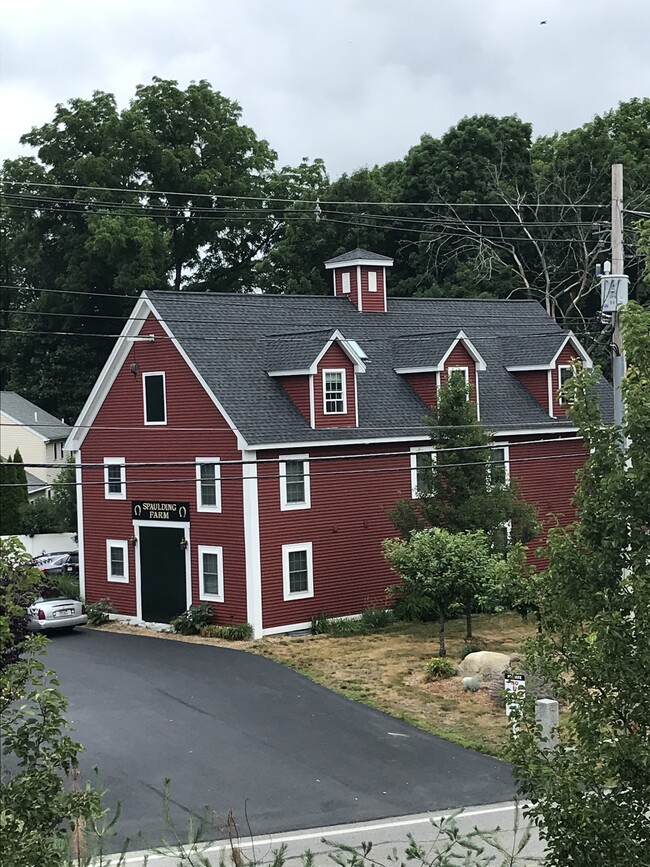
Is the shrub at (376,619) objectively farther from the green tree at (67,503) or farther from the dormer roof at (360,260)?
the green tree at (67,503)

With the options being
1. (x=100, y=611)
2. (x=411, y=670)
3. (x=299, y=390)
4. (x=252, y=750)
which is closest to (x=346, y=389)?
(x=299, y=390)

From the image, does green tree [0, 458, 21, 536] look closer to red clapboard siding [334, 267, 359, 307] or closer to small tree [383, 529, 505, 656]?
red clapboard siding [334, 267, 359, 307]

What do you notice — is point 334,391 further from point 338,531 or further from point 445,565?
point 445,565

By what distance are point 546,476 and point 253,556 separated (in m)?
11.3

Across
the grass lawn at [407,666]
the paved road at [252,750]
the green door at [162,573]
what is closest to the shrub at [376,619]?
the grass lawn at [407,666]

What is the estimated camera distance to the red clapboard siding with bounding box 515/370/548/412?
39.0 meters

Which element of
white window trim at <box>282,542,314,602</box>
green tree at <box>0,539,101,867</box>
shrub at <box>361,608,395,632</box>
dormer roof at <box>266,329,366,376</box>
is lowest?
shrub at <box>361,608,395,632</box>

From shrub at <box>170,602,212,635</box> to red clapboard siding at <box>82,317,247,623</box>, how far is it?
1.00 feet

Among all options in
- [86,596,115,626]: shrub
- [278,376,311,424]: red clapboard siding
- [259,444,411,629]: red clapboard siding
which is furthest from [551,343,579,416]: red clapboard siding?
[86,596,115,626]: shrub

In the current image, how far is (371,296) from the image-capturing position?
4019 centimetres

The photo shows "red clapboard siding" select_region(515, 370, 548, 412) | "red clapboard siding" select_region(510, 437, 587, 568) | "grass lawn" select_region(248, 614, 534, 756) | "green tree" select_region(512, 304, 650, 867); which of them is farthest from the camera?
"red clapboard siding" select_region(515, 370, 548, 412)

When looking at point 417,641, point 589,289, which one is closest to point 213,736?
point 417,641

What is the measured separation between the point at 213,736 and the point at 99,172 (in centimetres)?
4544

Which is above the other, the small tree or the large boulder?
the small tree
